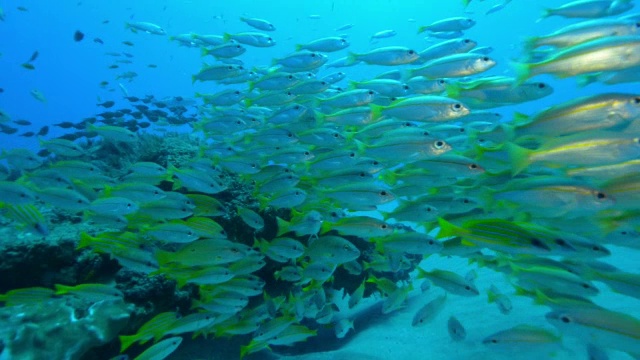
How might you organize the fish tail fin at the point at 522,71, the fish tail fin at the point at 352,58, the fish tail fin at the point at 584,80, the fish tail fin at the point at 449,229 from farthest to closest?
the fish tail fin at the point at 352,58, the fish tail fin at the point at 584,80, the fish tail fin at the point at 522,71, the fish tail fin at the point at 449,229

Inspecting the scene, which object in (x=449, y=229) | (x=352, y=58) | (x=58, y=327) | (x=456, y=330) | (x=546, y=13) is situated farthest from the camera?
(x=352, y=58)

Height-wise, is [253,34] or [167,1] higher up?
[167,1]

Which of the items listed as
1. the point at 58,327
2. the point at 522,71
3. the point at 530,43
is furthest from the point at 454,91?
the point at 58,327

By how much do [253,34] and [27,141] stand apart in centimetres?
10584

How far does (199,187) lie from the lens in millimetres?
4742

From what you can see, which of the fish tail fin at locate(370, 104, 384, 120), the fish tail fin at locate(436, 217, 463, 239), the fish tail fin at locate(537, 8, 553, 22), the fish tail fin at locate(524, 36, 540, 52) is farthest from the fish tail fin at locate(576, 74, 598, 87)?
the fish tail fin at locate(436, 217, 463, 239)

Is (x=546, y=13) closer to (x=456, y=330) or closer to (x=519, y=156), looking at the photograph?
(x=519, y=156)

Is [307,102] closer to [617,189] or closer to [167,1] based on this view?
[617,189]

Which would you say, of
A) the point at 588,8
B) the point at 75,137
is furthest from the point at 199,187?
the point at 75,137

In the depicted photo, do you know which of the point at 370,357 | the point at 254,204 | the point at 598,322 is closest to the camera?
the point at 598,322

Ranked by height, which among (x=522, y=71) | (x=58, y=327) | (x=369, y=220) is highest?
(x=522, y=71)

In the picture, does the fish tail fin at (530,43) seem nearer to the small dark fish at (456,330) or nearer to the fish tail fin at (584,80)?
the fish tail fin at (584,80)

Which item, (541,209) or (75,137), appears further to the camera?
(75,137)

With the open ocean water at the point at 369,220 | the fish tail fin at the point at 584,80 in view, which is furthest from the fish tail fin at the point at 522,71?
the fish tail fin at the point at 584,80
